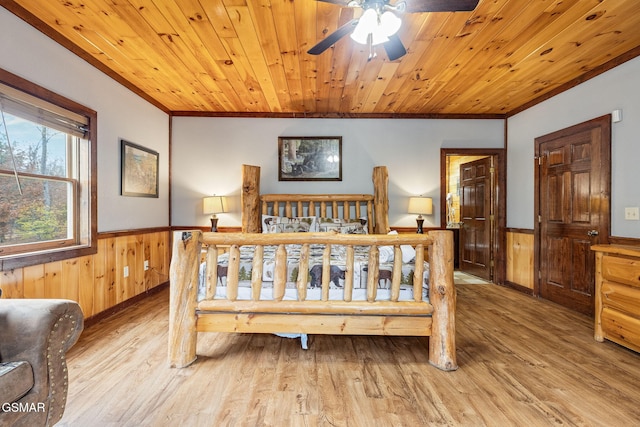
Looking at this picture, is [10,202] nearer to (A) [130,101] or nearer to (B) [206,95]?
(A) [130,101]

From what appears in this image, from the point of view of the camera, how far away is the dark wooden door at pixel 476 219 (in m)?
4.43

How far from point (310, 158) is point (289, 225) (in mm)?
1192

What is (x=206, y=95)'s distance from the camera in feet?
11.9

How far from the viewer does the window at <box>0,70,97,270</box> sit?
207 cm

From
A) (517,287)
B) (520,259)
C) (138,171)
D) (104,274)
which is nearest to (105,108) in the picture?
(138,171)

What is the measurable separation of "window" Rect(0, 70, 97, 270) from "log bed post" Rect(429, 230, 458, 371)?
2.79 meters

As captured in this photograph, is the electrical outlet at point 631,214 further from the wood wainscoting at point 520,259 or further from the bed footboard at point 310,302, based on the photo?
the bed footboard at point 310,302

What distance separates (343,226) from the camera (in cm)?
368

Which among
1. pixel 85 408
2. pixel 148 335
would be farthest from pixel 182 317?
pixel 148 335

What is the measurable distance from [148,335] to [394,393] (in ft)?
6.89

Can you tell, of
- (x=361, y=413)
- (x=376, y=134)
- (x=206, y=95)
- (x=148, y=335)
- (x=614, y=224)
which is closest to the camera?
(x=361, y=413)

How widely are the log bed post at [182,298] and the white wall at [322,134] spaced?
2.30m

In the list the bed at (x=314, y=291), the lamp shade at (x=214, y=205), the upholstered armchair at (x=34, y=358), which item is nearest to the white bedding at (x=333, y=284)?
the bed at (x=314, y=291)
